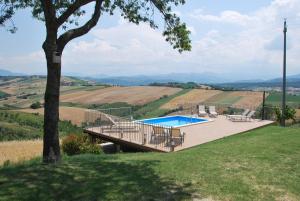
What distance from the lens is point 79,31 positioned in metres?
8.56

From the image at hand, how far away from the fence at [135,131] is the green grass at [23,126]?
17.5 m

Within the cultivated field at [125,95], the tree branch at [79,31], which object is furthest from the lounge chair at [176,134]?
the cultivated field at [125,95]

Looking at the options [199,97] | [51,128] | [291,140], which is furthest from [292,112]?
[199,97]

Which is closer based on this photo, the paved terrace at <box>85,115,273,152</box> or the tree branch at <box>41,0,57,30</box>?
the tree branch at <box>41,0,57,30</box>

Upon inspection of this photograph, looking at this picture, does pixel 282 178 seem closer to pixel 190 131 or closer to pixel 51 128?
pixel 51 128

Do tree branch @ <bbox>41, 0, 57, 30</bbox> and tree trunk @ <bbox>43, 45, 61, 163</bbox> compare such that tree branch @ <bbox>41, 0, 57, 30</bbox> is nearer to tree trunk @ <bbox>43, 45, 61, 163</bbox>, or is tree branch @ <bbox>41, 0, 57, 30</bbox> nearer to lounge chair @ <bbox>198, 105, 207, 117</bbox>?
tree trunk @ <bbox>43, 45, 61, 163</bbox>

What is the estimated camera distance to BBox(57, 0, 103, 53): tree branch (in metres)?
8.33

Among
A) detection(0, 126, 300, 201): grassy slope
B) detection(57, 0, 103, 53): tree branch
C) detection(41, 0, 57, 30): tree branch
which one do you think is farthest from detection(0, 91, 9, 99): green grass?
detection(0, 126, 300, 201): grassy slope

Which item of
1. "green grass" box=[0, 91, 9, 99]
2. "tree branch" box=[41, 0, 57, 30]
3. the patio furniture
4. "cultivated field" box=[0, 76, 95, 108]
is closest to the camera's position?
"tree branch" box=[41, 0, 57, 30]

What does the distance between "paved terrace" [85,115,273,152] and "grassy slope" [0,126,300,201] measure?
18.3 ft

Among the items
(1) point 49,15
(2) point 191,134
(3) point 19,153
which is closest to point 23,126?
(3) point 19,153

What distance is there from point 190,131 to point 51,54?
38.0 feet

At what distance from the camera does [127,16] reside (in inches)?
414

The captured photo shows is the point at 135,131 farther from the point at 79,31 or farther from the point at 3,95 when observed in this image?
the point at 3,95
